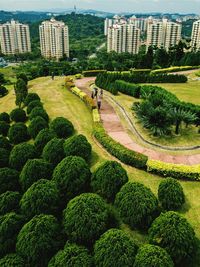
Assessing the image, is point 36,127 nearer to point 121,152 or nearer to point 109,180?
point 121,152

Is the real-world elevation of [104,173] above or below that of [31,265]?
above

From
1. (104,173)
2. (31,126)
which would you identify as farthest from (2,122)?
(104,173)

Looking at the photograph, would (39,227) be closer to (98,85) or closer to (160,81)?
(98,85)

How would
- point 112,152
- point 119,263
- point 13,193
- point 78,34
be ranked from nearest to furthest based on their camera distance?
point 119,263, point 13,193, point 112,152, point 78,34

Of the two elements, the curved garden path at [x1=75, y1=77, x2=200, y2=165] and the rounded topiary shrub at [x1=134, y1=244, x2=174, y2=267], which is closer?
the rounded topiary shrub at [x1=134, y1=244, x2=174, y2=267]

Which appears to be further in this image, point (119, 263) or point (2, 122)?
point (2, 122)

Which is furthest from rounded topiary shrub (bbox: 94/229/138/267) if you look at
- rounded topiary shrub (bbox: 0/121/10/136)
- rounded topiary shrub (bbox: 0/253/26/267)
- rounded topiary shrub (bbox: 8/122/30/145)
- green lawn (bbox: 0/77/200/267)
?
rounded topiary shrub (bbox: 0/121/10/136)

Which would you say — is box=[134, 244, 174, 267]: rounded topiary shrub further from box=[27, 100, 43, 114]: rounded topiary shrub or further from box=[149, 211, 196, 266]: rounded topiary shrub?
box=[27, 100, 43, 114]: rounded topiary shrub
